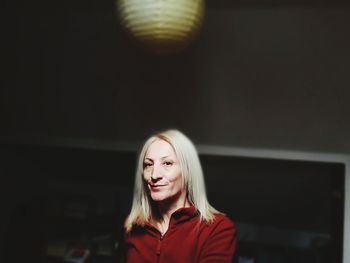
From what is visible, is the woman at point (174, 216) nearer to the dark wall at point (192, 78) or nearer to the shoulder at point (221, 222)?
the shoulder at point (221, 222)

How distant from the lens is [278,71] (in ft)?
6.79

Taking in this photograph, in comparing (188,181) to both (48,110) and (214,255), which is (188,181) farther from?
(48,110)

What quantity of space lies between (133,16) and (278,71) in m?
1.01

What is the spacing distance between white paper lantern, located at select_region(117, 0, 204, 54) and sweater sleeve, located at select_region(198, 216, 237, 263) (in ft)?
1.85

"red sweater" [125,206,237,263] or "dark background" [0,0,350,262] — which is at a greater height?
"dark background" [0,0,350,262]

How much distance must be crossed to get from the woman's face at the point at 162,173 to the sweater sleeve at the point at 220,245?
154mm

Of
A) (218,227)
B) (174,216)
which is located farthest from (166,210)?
(218,227)

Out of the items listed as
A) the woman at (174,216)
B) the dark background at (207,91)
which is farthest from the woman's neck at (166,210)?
the dark background at (207,91)

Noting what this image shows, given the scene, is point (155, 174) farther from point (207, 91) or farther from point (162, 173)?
point (207, 91)

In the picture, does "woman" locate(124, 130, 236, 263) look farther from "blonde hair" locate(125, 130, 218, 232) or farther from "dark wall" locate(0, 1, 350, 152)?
"dark wall" locate(0, 1, 350, 152)

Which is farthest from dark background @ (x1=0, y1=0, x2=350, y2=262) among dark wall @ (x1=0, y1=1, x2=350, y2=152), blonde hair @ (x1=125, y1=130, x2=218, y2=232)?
blonde hair @ (x1=125, y1=130, x2=218, y2=232)

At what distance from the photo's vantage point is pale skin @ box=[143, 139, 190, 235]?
1277 millimetres

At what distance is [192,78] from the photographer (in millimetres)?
2150

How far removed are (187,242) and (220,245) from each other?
97 millimetres
